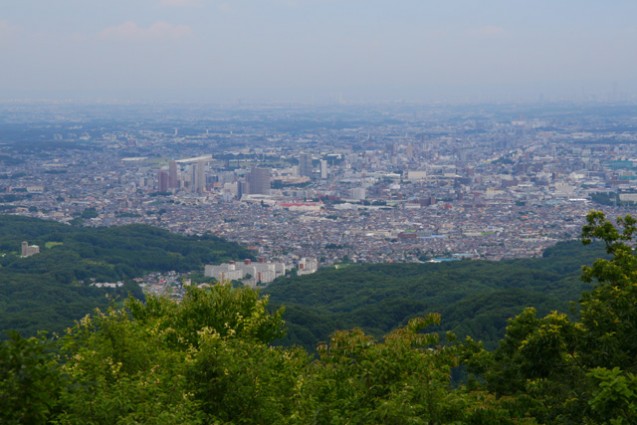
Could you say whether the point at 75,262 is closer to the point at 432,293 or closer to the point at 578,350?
the point at 432,293

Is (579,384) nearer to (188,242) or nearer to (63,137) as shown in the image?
(188,242)

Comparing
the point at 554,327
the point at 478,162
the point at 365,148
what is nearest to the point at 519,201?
the point at 478,162

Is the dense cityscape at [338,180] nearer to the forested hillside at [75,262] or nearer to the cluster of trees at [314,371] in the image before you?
the forested hillside at [75,262]

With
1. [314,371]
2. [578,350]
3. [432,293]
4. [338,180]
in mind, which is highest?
[578,350]

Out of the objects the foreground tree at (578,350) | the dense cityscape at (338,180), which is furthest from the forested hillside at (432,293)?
the foreground tree at (578,350)

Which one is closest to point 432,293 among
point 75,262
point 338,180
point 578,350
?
point 75,262

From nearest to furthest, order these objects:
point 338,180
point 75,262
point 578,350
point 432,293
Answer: point 578,350 → point 432,293 → point 75,262 → point 338,180

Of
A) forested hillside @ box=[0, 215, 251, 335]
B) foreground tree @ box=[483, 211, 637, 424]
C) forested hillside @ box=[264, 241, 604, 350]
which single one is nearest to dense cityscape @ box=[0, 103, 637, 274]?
forested hillside @ box=[0, 215, 251, 335]
